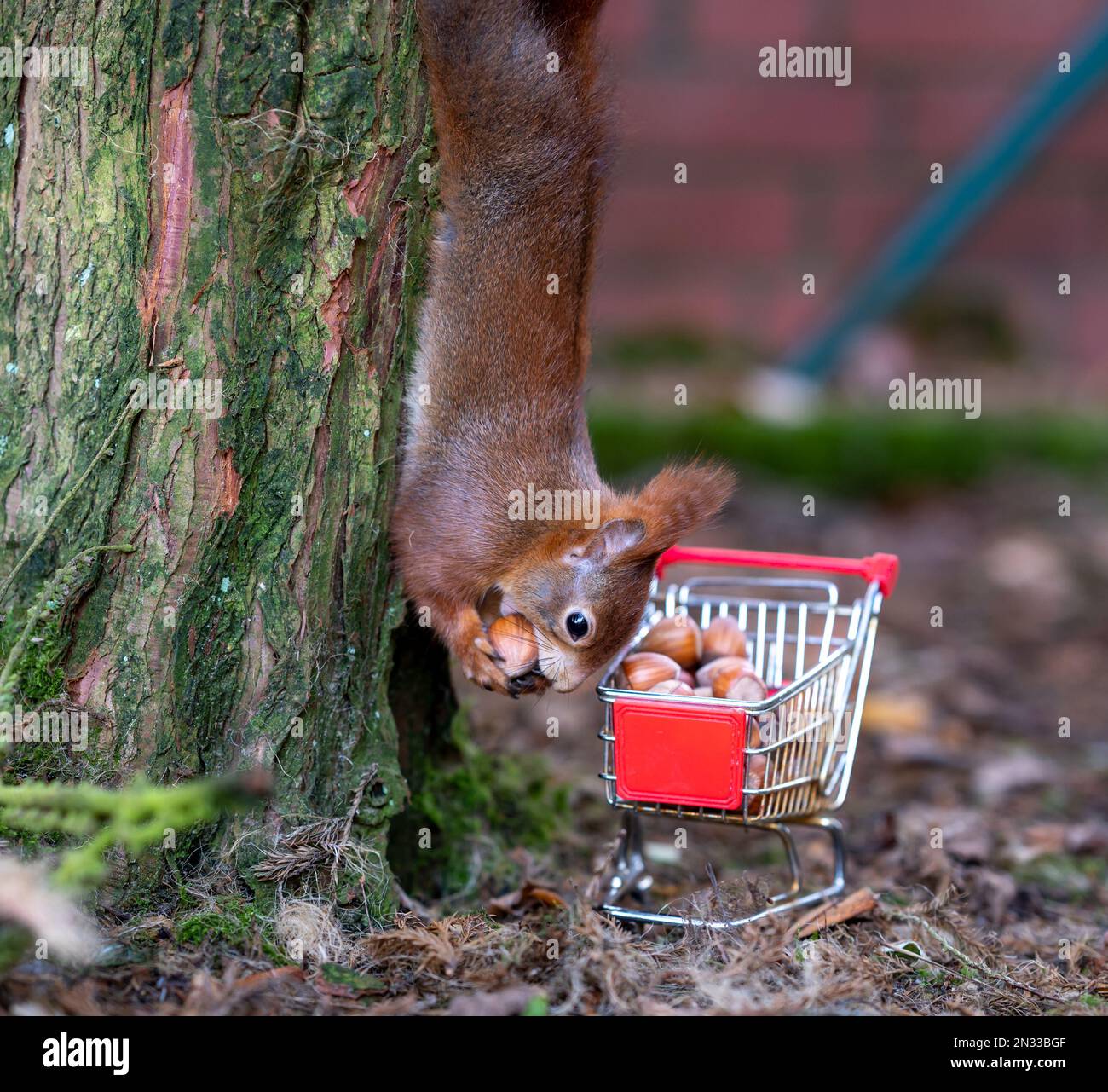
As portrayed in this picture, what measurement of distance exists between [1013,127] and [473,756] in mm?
4079

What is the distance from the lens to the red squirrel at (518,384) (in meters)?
2.59

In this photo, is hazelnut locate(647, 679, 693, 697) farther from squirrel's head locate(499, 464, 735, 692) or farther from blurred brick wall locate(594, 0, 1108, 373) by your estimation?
blurred brick wall locate(594, 0, 1108, 373)

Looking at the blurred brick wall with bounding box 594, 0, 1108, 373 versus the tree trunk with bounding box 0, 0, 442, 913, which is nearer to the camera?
the tree trunk with bounding box 0, 0, 442, 913

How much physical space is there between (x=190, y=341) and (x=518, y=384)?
692mm

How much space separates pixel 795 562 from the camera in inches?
101

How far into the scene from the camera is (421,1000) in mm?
2072

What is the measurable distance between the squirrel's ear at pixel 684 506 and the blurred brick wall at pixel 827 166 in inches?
161

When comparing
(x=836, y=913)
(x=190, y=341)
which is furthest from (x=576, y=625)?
(x=190, y=341)

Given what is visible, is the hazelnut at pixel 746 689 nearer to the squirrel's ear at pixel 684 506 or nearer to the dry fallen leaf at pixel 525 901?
the squirrel's ear at pixel 684 506

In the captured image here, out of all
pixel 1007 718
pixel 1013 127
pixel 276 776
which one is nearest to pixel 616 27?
pixel 1013 127

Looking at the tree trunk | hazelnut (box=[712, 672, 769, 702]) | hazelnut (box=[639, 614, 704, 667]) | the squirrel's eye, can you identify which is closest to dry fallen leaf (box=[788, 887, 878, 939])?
hazelnut (box=[712, 672, 769, 702])

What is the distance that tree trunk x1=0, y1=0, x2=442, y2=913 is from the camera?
2270 mm
